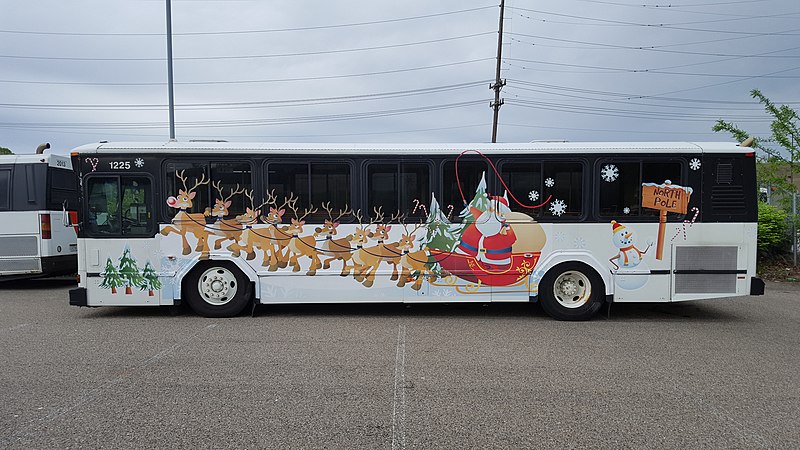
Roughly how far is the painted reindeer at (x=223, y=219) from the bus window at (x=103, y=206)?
137 cm

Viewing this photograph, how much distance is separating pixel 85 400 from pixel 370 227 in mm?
4280

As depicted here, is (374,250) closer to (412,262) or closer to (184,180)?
(412,262)

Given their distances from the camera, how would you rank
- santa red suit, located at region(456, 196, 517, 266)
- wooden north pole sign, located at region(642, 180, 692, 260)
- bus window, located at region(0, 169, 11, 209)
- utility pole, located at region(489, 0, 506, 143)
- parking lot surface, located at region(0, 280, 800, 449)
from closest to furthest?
parking lot surface, located at region(0, 280, 800, 449) < wooden north pole sign, located at region(642, 180, 692, 260) < santa red suit, located at region(456, 196, 517, 266) < bus window, located at region(0, 169, 11, 209) < utility pole, located at region(489, 0, 506, 143)

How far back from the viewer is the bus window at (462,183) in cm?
776

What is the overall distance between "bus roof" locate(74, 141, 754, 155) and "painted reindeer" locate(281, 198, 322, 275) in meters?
0.91

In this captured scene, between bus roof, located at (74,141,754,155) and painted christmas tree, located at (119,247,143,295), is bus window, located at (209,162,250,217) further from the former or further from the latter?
painted christmas tree, located at (119,247,143,295)

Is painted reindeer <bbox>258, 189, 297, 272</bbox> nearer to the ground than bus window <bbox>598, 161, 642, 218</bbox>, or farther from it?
nearer to the ground

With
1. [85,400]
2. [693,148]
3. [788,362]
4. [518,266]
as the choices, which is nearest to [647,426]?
[788,362]

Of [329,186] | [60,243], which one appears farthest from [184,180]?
[60,243]

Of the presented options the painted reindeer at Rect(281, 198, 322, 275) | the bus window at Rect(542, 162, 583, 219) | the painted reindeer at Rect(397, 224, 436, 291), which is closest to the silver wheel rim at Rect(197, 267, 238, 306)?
the painted reindeer at Rect(281, 198, 322, 275)

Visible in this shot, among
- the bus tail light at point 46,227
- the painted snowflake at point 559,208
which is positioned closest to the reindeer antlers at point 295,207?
the painted snowflake at point 559,208

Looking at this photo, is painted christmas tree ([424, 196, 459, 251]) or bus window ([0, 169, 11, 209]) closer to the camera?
painted christmas tree ([424, 196, 459, 251])

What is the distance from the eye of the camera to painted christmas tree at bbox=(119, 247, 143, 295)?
773cm

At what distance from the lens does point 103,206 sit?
771 centimetres
